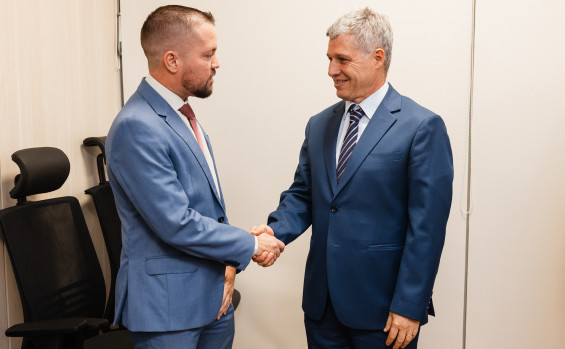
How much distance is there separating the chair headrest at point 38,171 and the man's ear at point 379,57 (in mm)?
1179

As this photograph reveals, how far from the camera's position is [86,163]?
2.52 meters

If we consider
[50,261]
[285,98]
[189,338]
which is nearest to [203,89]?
[189,338]

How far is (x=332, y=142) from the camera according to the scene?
183cm

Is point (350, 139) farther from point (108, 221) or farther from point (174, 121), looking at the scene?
point (108, 221)

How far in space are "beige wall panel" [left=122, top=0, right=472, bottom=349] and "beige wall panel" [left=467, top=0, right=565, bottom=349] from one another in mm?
84

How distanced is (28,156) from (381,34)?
125 centimetres

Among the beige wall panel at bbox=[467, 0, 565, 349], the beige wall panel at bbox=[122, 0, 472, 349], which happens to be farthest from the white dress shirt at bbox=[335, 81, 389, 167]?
the beige wall panel at bbox=[467, 0, 565, 349]

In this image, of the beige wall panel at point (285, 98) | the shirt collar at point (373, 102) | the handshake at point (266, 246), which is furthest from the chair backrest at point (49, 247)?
the shirt collar at point (373, 102)

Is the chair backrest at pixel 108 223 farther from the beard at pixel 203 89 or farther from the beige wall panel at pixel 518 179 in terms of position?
the beige wall panel at pixel 518 179

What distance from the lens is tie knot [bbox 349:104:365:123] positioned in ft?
5.88

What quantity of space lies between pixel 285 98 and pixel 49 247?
4.20 feet

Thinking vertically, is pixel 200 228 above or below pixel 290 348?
above

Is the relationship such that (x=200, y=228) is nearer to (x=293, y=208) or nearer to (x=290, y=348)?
(x=293, y=208)

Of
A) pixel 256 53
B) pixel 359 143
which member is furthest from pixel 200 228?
pixel 256 53
